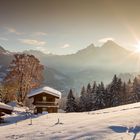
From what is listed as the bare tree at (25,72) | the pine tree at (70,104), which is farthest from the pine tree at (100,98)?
the bare tree at (25,72)

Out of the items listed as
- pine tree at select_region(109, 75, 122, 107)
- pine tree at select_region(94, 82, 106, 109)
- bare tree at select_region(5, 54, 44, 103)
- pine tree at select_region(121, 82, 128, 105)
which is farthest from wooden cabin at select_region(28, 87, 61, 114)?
pine tree at select_region(121, 82, 128, 105)

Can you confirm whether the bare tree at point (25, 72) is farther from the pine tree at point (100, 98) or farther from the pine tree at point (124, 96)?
the pine tree at point (124, 96)

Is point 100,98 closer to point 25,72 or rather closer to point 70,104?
point 70,104

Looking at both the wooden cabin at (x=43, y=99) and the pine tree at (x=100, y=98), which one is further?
the pine tree at (x=100, y=98)

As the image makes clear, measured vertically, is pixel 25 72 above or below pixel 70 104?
above

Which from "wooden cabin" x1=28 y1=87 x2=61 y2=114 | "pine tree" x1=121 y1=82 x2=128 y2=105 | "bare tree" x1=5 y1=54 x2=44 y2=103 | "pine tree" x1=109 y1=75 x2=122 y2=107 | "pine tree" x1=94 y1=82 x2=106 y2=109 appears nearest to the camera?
"wooden cabin" x1=28 y1=87 x2=61 y2=114

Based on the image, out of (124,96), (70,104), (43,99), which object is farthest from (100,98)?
(43,99)

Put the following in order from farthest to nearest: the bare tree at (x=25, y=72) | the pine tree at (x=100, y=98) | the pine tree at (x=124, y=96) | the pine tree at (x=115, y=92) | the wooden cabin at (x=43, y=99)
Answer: the pine tree at (x=124, y=96)
the pine tree at (x=115, y=92)
the pine tree at (x=100, y=98)
the bare tree at (x=25, y=72)
the wooden cabin at (x=43, y=99)

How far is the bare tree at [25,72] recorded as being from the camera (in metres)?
62.1

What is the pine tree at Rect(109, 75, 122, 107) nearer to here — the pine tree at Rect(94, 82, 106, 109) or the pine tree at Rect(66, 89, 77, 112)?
the pine tree at Rect(94, 82, 106, 109)

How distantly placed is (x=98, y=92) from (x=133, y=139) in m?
80.4

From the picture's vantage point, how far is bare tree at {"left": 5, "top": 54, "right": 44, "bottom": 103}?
62.1 metres

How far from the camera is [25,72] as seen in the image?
62344mm

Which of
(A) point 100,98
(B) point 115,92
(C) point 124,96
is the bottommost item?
(A) point 100,98
